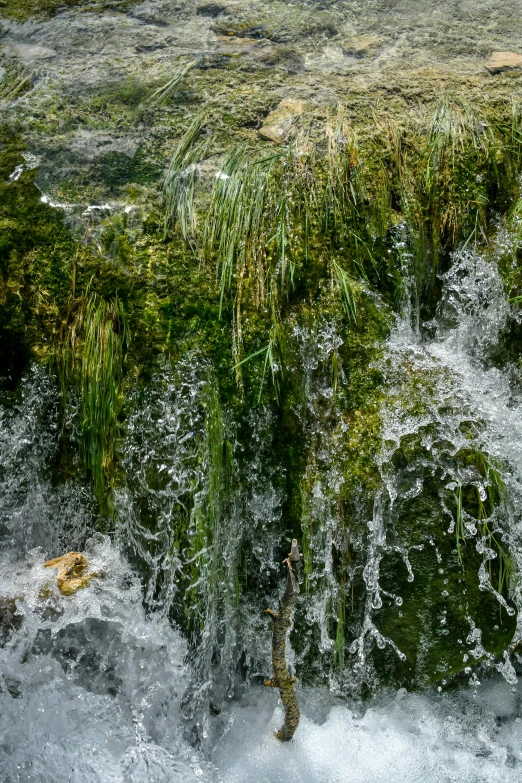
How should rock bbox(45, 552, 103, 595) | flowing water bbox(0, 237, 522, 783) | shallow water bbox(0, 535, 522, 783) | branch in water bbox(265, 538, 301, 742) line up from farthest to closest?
1. rock bbox(45, 552, 103, 595)
2. flowing water bbox(0, 237, 522, 783)
3. shallow water bbox(0, 535, 522, 783)
4. branch in water bbox(265, 538, 301, 742)

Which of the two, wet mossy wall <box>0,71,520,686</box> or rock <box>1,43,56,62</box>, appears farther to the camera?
rock <box>1,43,56,62</box>

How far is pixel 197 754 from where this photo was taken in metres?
2.87

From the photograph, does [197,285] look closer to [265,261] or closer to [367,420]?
[265,261]

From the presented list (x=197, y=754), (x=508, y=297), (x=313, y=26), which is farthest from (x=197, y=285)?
(x=313, y=26)

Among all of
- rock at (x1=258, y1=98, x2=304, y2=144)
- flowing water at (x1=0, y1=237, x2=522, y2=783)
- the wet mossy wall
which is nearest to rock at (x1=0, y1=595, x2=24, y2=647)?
flowing water at (x1=0, y1=237, x2=522, y2=783)

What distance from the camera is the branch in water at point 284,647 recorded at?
223 cm

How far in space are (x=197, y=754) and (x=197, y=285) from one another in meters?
1.91

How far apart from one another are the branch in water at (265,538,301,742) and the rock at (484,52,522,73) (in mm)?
3098

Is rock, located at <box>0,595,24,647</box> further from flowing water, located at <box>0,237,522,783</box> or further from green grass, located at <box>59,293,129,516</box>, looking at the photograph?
green grass, located at <box>59,293,129,516</box>

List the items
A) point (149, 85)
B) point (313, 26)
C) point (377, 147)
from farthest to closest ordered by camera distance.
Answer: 1. point (313, 26)
2. point (149, 85)
3. point (377, 147)

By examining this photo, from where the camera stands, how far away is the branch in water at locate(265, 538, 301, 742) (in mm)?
2227

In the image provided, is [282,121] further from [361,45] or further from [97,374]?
[97,374]

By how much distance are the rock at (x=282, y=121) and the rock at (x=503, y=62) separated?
114 cm

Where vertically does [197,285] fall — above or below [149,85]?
below
